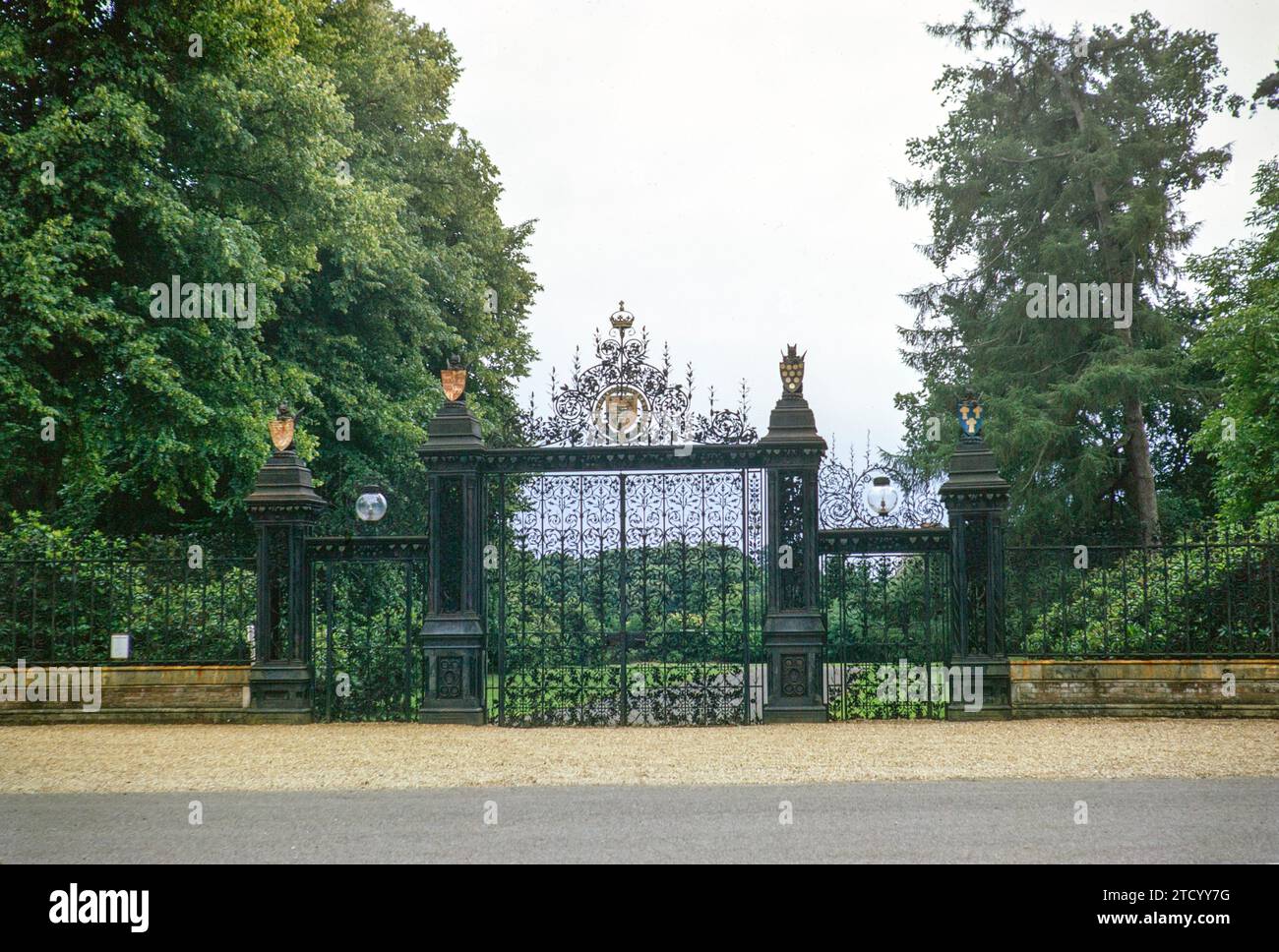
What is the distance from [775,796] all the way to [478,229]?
67.2 ft

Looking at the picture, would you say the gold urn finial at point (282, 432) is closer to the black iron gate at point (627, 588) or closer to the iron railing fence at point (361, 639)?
the iron railing fence at point (361, 639)

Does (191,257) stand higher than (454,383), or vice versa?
(191,257)

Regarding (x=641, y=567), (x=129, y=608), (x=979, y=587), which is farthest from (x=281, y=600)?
(x=979, y=587)

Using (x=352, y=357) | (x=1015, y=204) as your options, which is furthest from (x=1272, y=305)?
(x=352, y=357)

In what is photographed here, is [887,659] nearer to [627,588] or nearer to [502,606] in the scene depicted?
[627,588]

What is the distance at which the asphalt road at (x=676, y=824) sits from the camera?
235 inches

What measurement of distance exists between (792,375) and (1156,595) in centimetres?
512

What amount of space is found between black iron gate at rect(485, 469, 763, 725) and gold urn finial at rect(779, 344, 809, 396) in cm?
101

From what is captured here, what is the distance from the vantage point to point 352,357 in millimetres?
22688

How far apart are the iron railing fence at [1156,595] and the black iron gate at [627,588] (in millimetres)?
3067

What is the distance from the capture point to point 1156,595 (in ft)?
45.4

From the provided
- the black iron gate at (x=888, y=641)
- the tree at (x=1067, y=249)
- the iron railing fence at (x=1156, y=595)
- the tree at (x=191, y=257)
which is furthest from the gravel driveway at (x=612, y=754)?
the tree at (x=1067, y=249)

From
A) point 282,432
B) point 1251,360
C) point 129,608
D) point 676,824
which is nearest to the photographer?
point 676,824

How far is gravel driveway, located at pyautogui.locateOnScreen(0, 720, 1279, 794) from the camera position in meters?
8.74
